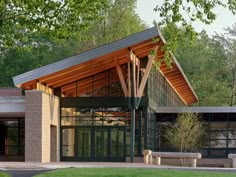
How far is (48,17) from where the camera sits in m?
17.7

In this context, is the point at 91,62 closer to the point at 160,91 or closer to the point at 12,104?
the point at 12,104

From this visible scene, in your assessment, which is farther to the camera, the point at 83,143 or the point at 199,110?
the point at 199,110

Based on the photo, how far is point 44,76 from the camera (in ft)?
119

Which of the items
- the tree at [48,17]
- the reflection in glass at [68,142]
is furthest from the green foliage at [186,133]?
the tree at [48,17]

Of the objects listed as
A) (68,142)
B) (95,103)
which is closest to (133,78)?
(95,103)

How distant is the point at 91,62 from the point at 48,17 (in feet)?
63.7

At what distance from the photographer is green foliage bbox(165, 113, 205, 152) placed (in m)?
40.8

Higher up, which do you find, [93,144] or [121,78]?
[121,78]

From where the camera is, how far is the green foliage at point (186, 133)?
40.8 metres

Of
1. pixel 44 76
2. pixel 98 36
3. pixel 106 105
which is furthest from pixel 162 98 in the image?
pixel 98 36

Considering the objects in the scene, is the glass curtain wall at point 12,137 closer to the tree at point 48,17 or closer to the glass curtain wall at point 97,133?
the glass curtain wall at point 97,133

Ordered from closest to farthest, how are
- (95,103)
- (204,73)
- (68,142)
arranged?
1. (95,103)
2. (68,142)
3. (204,73)

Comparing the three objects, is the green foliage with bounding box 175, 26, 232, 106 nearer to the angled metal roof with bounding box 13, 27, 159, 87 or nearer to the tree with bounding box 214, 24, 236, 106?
the tree with bounding box 214, 24, 236, 106

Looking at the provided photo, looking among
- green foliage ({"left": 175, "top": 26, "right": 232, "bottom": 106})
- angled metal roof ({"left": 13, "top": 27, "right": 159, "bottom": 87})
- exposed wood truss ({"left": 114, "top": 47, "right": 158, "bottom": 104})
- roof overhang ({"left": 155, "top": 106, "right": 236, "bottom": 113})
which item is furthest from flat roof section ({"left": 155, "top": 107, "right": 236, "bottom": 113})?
green foliage ({"left": 175, "top": 26, "right": 232, "bottom": 106})
